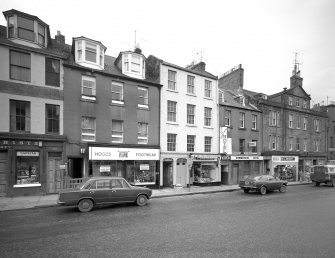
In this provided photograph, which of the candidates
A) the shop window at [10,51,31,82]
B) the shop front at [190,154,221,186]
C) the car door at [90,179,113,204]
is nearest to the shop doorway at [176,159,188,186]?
the shop front at [190,154,221,186]

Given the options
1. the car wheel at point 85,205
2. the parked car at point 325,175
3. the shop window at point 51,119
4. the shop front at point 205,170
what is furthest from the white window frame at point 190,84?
the parked car at point 325,175

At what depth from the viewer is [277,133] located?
104 feet

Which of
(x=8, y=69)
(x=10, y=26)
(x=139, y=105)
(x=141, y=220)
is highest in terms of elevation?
(x=10, y=26)

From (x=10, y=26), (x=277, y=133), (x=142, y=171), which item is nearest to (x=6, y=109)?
(x=10, y=26)

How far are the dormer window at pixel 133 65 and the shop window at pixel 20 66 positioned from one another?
25.0 ft

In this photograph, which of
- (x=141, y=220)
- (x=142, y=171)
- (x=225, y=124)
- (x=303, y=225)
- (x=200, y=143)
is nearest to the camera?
(x=303, y=225)

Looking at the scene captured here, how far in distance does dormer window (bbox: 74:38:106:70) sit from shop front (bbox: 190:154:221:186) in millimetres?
12692

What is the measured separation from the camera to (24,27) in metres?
16.3

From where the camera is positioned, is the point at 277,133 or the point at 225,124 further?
the point at 277,133

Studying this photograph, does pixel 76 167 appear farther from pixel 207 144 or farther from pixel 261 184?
pixel 261 184

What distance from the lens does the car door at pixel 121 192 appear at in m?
12.7

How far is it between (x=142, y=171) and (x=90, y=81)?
8.97 m

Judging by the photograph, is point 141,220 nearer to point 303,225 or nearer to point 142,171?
point 303,225

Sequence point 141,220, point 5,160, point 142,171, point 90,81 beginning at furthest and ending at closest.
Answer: point 142,171
point 90,81
point 5,160
point 141,220
